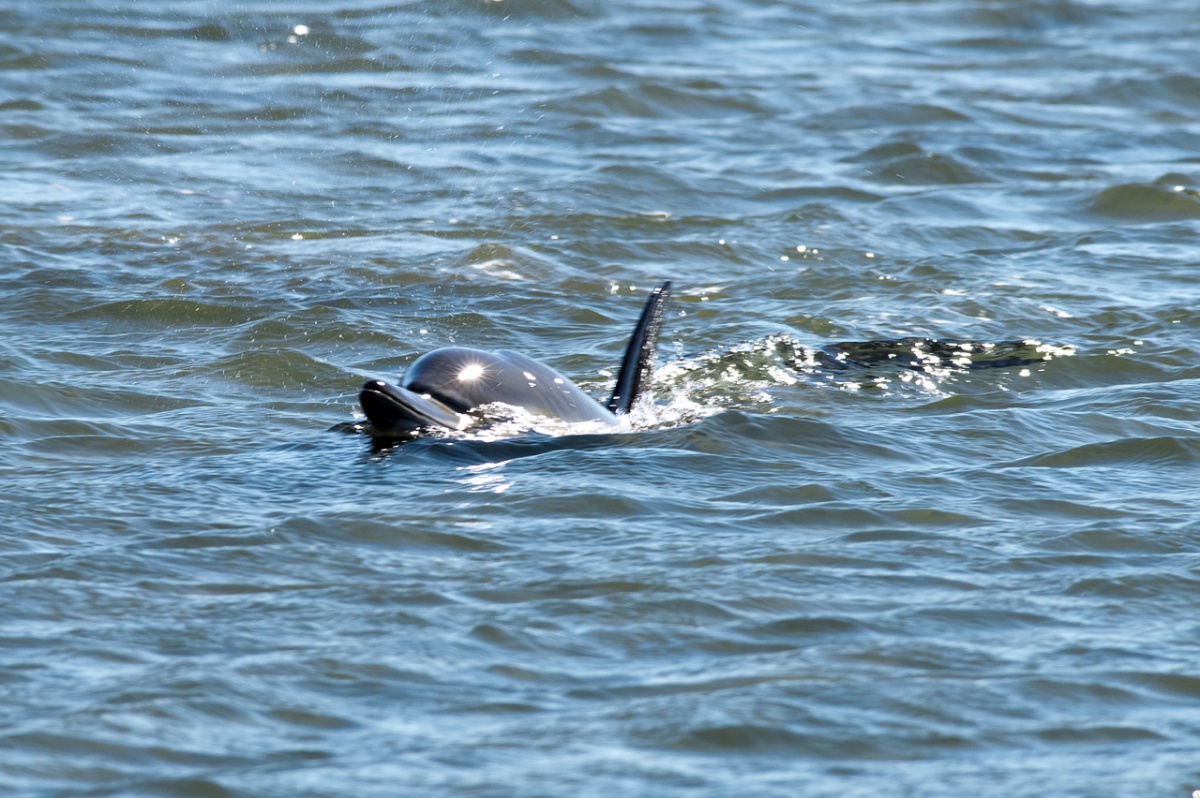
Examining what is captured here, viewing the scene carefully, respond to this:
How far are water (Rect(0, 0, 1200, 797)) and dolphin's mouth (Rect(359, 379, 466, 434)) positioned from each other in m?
0.11

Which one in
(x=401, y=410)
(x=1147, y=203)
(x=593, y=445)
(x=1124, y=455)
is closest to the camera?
(x=401, y=410)

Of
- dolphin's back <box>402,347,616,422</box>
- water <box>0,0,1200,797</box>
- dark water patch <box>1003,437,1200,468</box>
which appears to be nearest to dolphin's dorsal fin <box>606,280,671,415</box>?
water <box>0,0,1200,797</box>

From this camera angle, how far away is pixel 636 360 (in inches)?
289

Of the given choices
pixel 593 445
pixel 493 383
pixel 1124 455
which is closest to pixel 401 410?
pixel 493 383

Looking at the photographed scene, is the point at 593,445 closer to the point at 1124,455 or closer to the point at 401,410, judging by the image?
the point at 401,410

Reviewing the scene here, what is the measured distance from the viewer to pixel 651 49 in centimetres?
1797

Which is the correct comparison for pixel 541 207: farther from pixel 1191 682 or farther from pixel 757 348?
pixel 1191 682

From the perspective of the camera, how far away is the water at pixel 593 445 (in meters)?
4.33

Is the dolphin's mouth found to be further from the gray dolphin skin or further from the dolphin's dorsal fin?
the dolphin's dorsal fin

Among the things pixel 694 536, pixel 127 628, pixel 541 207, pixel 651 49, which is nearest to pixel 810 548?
pixel 694 536

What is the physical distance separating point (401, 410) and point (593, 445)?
811 mm

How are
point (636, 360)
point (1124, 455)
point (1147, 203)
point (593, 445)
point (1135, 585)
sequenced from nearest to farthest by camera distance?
point (1135, 585) < point (593, 445) < point (1124, 455) < point (636, 360) < point (1147, 203)

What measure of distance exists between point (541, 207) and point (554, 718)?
25.5 ft

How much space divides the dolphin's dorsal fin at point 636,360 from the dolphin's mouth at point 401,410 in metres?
0.95
